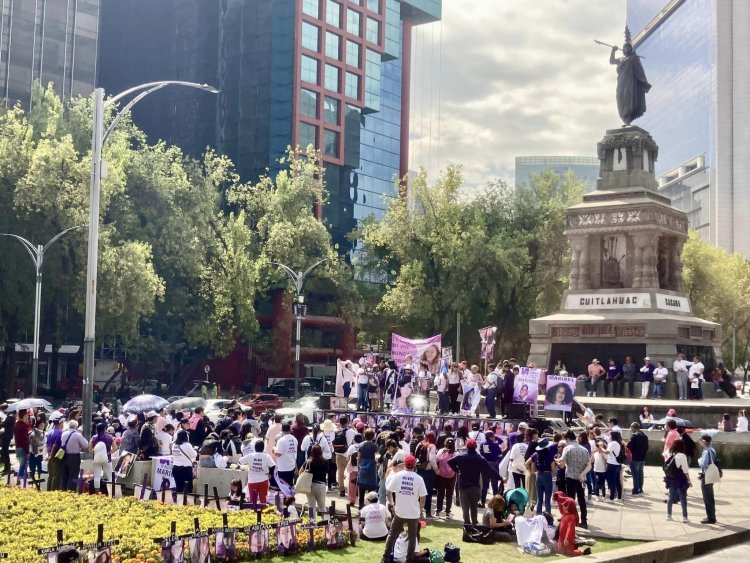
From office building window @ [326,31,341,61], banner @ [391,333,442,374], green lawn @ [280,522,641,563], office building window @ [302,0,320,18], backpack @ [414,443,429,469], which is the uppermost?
office building window @ [302,0,320,18]

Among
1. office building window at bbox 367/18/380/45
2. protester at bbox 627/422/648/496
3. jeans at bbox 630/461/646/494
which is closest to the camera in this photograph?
protester at bbox 627/422/648/496

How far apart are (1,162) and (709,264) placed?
143 feet

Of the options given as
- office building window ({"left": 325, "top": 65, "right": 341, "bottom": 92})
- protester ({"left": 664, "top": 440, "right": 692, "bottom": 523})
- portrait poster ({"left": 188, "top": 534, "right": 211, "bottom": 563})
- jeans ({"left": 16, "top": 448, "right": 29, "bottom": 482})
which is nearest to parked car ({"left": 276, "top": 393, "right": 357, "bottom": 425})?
jeans ({"left": 16, "top": 448, "right": 29, "bottom": 482})

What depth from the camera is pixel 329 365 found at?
275ft

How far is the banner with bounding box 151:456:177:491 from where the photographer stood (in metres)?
20.6

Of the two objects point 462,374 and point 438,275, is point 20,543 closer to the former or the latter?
point 462,374

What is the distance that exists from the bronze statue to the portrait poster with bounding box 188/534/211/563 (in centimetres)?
3329

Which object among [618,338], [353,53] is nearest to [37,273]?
[618,338]

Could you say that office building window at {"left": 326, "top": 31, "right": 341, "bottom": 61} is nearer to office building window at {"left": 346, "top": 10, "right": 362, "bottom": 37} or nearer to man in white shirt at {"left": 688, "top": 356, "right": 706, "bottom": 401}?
office building window at {"left": 346, "top": 10, "right": 362, "bottom": 37}

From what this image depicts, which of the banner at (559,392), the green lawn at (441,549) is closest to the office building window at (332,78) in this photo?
the banner at (559,392)

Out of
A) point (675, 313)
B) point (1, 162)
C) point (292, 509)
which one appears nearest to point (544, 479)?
point (292, 509)

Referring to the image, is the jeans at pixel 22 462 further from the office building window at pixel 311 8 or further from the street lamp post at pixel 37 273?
the office building window at pixel 311 8

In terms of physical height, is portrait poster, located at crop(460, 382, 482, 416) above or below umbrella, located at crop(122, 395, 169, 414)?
above

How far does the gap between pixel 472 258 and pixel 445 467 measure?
37048mm
